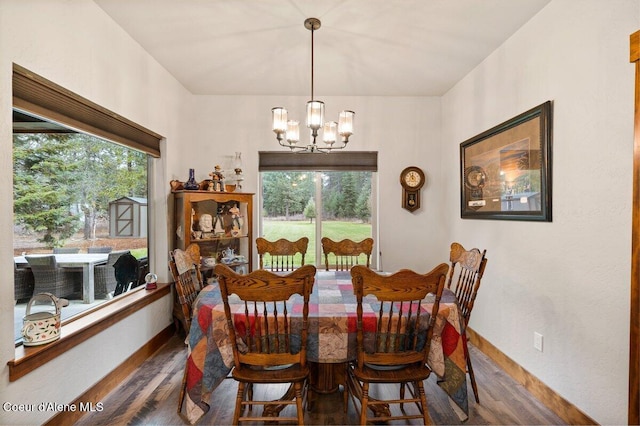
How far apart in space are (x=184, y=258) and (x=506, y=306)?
2537mm

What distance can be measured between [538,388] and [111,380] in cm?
298

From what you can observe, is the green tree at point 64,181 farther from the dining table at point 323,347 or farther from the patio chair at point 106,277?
the dining table at point 323,347

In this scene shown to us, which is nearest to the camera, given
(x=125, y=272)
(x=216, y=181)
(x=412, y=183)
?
(x=125, y=272)

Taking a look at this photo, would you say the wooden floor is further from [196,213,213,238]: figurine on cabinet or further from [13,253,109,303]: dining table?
[196,213,213,238]: figurine on cabinet

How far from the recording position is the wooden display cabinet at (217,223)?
9.82 ft

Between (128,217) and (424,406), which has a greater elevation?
(128,217)

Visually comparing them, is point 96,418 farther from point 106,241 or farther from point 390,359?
point 390,359

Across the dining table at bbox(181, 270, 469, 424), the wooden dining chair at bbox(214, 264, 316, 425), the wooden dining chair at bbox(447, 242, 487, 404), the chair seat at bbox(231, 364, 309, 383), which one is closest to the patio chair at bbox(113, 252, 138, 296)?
the dining table at bbox(181, 270, 469, 424)

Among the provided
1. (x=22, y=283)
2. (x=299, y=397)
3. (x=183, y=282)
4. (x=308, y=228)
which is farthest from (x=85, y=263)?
(x=308, y=228)

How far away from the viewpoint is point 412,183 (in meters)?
3.62

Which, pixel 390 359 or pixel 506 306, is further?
pixel 506 306

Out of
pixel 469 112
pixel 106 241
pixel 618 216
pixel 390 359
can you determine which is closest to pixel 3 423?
pixel 106 241

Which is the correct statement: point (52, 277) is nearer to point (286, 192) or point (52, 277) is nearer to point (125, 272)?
point (125, 272)

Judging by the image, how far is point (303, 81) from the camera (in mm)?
3215
